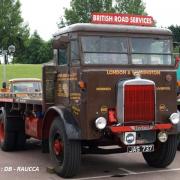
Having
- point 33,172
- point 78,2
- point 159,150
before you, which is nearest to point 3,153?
point 33,172

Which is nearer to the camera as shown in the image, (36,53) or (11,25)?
(11,25)

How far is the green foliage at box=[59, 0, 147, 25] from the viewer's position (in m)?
64.2

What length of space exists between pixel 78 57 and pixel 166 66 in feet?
5.64

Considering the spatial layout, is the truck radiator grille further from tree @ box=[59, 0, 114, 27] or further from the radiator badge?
tree @ box=[59, 0, 114, 27]

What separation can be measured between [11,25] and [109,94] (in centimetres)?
5444

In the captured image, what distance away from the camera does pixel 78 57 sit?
9.17m

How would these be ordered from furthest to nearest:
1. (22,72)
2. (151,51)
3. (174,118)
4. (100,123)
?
(22,72) → (151,51) → (174,118) → (100,123)

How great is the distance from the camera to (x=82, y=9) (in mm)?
65625

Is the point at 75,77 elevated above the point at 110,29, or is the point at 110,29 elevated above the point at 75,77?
the point at 110,29

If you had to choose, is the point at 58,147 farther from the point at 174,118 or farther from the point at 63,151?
the point at 174,118

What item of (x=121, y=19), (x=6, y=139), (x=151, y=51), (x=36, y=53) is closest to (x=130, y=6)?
(x=36, y=53)

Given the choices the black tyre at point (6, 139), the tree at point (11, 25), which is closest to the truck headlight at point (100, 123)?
the black tyre at point (6, 139)

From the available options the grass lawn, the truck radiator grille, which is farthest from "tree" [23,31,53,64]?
the truck radiator grille

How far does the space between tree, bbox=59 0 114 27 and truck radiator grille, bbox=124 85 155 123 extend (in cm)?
5419
